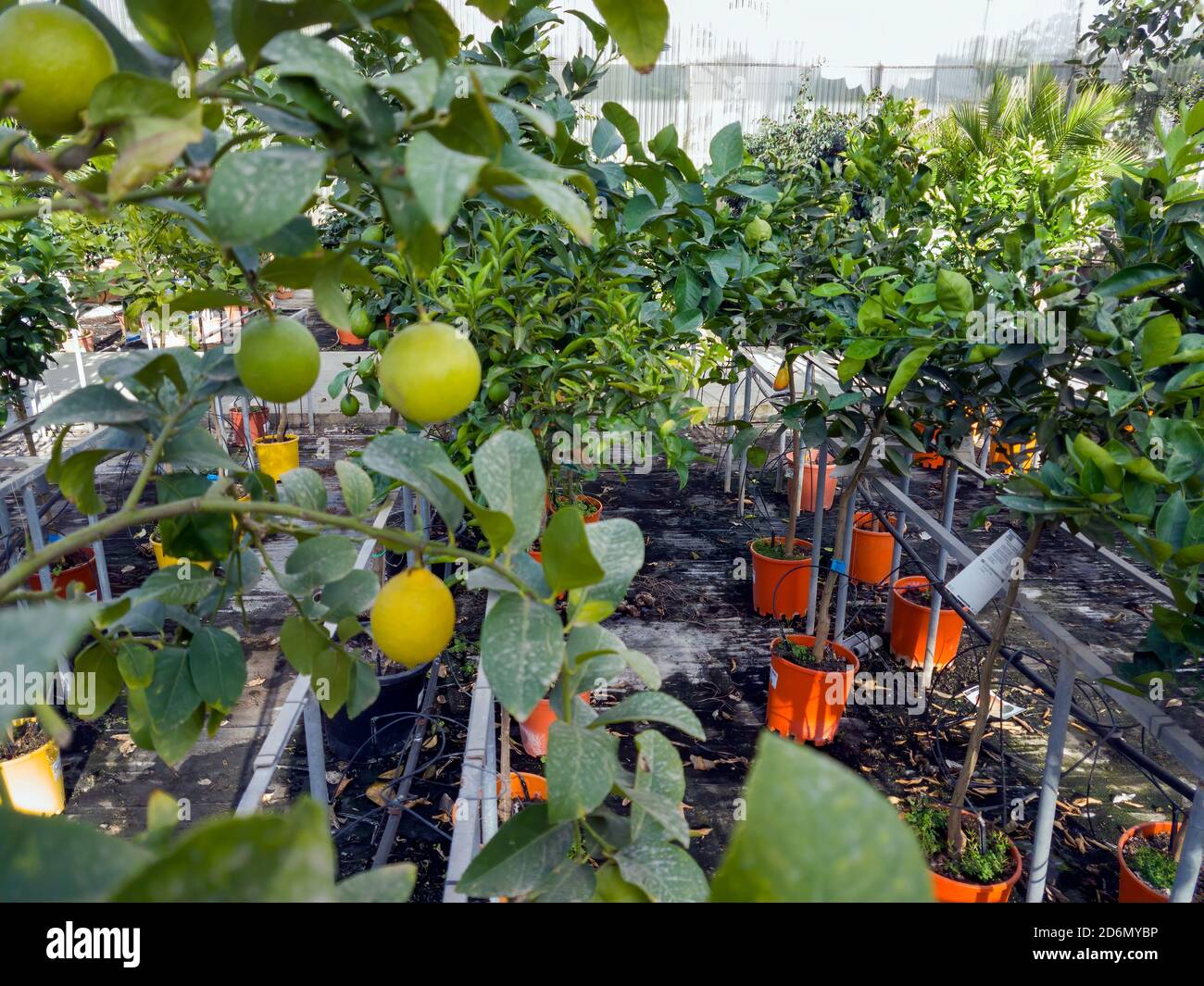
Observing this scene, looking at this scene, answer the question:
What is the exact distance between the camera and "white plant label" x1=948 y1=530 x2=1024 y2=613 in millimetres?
1615

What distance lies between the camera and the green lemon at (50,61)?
382 millimetres

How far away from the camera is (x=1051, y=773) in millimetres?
1562

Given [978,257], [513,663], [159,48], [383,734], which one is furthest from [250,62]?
[978,257]

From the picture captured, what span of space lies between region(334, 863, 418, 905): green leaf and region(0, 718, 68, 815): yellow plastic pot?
2.33 metres

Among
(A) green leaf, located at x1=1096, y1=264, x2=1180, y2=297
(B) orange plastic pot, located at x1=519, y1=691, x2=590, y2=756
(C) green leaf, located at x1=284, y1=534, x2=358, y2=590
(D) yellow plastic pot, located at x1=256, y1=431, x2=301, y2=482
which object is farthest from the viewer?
(D) yellow plastic pot, located at x1=256, y1=431, x2=301, y2=482

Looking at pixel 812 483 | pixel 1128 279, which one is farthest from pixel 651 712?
pixel 812 483

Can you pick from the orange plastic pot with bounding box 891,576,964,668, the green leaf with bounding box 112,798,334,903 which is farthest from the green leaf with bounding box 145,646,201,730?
the orange plastic pot with bounding box 891,576,964,668

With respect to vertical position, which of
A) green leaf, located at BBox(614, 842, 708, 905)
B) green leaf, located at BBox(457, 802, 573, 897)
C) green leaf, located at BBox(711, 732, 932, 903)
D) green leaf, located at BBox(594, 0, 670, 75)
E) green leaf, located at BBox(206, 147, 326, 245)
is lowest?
green leaf, located at BBox(457, 802, 573, 897)

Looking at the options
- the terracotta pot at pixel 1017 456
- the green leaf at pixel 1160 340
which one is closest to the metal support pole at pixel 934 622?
the terracotta pot at pixel 1017 456

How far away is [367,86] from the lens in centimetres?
40

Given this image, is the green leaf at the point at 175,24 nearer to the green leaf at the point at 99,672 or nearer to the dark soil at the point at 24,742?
the green leaf at the point at 99,672

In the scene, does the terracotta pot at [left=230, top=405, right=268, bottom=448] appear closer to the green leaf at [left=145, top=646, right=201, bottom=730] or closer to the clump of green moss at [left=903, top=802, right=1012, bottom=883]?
the clump of green moss at [left=903, top=802, right=1012, bottom=883]

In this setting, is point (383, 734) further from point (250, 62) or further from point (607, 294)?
point (250, 62)

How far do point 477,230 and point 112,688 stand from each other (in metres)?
1.56
